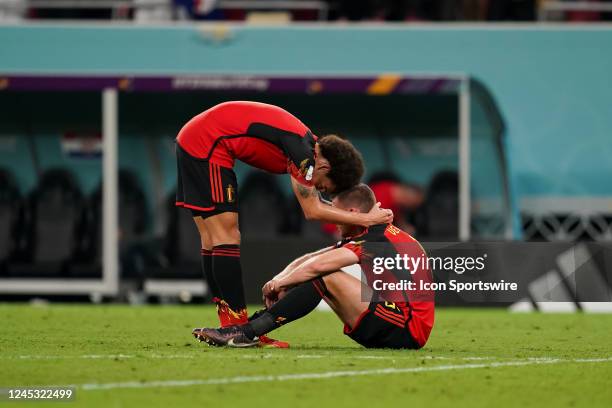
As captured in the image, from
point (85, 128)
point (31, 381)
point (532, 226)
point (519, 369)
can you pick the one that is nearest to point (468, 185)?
point (532, 226)

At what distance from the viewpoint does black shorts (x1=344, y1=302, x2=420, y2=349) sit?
8586 mm

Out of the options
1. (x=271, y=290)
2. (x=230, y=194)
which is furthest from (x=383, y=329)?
(x=230, y=194)

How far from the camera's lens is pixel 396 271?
28.3 feet

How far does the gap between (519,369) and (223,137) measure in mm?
2492

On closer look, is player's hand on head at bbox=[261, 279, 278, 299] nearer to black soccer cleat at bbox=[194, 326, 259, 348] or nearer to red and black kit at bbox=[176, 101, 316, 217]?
black soccer cleat at bbox=[194, 326, 259, 348]

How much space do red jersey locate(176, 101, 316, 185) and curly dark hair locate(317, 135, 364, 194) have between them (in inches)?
6.9

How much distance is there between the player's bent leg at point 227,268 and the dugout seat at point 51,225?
803 cm

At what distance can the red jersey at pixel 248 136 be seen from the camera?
9.01 meters

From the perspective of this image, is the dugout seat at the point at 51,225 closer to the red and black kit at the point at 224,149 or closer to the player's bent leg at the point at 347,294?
the red and black kit at the point at 224,149

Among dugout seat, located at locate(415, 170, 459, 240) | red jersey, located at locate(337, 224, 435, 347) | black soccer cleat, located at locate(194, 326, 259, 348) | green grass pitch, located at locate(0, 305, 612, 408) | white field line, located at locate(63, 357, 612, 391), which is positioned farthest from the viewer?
dugout seat, located at locate(415, 170, 459, 240)

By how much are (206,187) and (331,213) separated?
0.95 metres

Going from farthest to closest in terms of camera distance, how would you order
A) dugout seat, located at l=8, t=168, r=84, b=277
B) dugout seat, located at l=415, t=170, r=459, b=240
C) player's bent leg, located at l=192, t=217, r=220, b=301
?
dugout seat, located at l=8, t=168, r=84, b=277
dugout seat, located at l=415, t=170, r=459, b=240
player's bent leg, located at l=192, t=217, r=220, b=301

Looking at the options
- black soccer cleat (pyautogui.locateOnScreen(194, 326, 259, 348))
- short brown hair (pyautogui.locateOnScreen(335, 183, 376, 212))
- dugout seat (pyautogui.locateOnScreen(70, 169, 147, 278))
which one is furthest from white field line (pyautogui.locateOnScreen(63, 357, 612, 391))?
dugout seat (pyautogui.locateOnScreen(70, 169, 147, 278))

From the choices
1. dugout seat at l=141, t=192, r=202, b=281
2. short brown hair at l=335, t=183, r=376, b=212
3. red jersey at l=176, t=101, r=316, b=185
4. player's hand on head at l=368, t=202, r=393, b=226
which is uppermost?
red jersey at l=176, t=101, r=316, b=185
